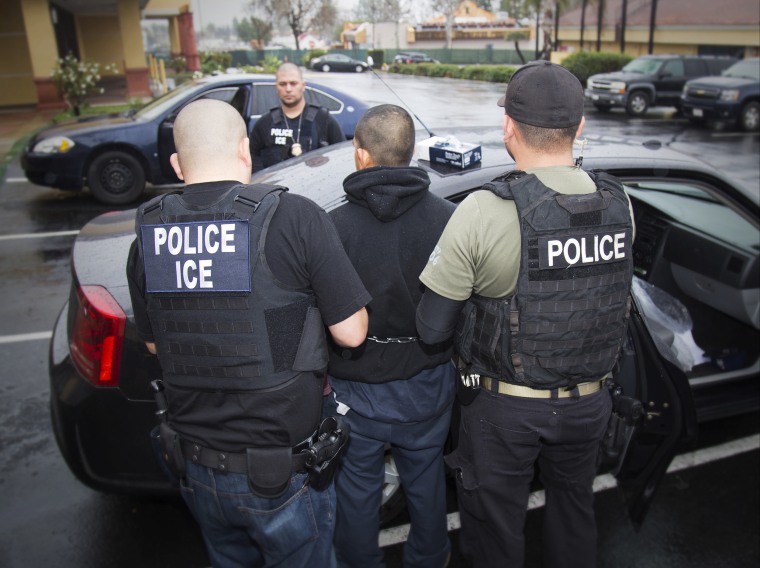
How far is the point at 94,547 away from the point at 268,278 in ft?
6.08

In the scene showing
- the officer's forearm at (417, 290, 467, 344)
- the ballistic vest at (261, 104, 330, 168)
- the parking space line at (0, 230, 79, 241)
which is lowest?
the parking space line at (0, 230, 79, 241)

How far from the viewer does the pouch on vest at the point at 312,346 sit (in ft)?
6.24

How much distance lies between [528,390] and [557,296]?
35 cm

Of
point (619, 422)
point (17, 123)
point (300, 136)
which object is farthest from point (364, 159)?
point (17, 123)

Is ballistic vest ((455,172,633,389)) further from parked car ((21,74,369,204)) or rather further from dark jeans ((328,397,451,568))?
parked car ((21,74,369,204))

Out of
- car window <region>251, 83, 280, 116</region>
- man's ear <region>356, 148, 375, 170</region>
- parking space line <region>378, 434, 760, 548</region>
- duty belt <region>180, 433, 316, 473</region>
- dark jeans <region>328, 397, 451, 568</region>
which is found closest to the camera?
duty belt <region>180, 433, 316, 473</region>

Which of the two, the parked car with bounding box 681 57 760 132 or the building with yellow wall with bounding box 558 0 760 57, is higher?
the building with yellow wall with bounding box 558 0 760 57

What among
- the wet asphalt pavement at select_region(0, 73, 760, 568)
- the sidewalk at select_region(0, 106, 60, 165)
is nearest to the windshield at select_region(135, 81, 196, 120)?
the sidewalk at select_region(0, 106, 60, 165)

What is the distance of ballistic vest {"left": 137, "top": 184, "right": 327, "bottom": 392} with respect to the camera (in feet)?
5.96

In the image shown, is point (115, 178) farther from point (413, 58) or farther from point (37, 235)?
point (413, 58)

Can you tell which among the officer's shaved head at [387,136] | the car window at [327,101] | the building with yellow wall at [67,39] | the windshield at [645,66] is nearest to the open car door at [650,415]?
the officer's shaved head at [387,136]

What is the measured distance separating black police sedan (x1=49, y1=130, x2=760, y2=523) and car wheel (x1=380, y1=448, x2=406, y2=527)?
0.4 inches

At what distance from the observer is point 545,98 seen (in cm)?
210

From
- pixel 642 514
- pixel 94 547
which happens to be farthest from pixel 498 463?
pixel 94 547
